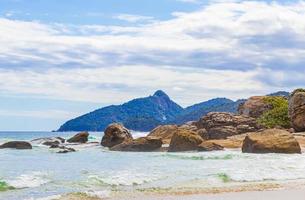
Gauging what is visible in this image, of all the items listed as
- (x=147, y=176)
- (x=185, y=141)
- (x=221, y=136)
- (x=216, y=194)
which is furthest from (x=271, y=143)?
(x=216, y=194)

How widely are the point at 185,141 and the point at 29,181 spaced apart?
2540 centimetres

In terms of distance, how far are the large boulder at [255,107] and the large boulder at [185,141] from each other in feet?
81.2

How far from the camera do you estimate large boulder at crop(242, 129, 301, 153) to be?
43.4 meters

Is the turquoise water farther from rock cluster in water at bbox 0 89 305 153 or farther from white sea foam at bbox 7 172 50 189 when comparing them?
rock cluster in water at bbox 0 89 305 153

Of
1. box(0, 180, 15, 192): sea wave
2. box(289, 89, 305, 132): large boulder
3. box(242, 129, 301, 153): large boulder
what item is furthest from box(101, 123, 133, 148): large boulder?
box(0, 180, 15, 192): sea wave

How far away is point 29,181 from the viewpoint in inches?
1041

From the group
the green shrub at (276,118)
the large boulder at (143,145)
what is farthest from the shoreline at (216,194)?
the green shrub at (276,118)

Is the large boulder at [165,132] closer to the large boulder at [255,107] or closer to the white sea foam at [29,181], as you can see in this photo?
the large boulder at [255,107]

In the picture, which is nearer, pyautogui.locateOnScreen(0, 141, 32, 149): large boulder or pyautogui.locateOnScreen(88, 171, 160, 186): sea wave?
pyautogui.locateOnScreen(88, 171, 160, 186): sea wave

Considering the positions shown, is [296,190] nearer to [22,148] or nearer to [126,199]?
[126,199]

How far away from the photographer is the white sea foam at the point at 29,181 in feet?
82.7

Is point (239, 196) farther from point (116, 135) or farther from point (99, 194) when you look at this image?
point (116, 135)

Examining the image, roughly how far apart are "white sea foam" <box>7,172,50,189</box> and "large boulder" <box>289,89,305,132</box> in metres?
37.9

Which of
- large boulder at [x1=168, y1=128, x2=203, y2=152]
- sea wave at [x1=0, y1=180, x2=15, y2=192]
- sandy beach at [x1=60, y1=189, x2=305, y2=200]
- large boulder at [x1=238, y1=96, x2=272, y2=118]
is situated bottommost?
sandy beach at [x1=60, y1=189, x2=305, y2=200]
